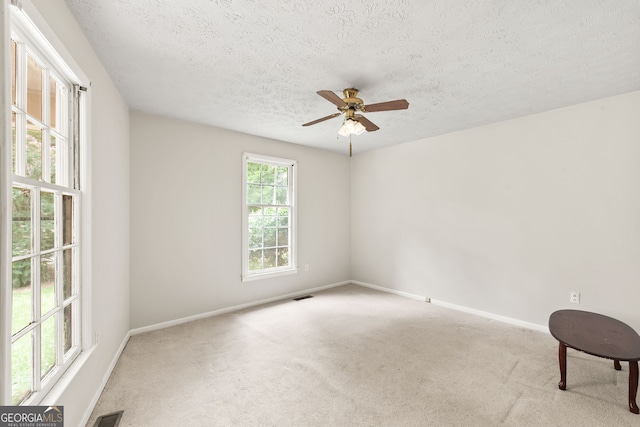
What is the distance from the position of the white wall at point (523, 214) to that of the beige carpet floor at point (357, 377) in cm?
63

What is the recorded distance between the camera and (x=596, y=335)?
2150mm

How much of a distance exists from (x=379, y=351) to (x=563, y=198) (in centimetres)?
268

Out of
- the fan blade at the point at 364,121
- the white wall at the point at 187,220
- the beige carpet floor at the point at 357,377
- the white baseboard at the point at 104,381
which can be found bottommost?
the beige carpet floor at the point at 357,377

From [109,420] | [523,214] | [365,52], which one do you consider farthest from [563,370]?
[109,420]

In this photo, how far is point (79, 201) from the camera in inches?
72.4

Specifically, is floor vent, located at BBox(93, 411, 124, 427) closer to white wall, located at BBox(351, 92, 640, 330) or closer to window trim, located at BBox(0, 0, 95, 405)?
window trim, located at BBox(0, 0, 95, 405)

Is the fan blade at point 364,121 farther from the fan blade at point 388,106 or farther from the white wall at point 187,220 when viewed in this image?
the white wall at point 187,220

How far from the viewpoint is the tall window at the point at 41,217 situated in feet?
4.16

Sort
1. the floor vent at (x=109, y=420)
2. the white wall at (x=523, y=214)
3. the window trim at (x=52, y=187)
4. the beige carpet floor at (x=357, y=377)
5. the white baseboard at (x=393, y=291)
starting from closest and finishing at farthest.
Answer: the window trim at (x=52, y=187) → the floor vent at (x=109, y=420) → the beige carpet floor at (x=357, y=377) → the white wall at (x=523, y=214) → the white baseboard at (x=393, y=291)

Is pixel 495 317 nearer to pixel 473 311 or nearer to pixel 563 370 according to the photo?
pixel 473 311

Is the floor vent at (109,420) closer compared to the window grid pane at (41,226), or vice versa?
the window grid pane at (41,226)

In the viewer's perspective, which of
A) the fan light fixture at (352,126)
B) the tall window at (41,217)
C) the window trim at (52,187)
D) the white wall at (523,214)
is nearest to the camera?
the window trim at (52,187)

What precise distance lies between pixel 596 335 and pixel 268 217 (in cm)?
386

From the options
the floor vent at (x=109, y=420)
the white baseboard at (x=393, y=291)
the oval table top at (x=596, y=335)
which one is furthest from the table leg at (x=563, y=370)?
the floor vent at (x=109, y=420)
